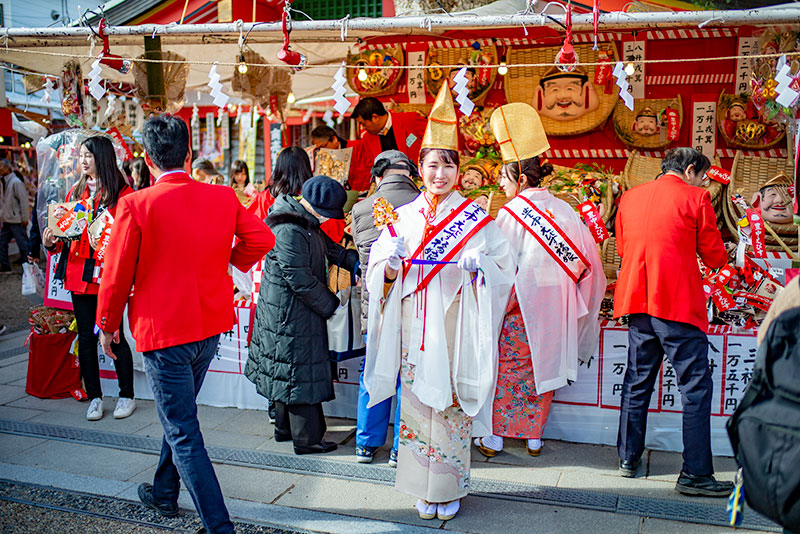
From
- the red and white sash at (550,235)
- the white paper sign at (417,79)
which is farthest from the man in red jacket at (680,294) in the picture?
the white paper sign at (417,79)

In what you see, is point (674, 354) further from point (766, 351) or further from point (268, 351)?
point (268, 351)

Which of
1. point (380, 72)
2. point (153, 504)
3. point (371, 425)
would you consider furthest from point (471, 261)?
point (380, 72)

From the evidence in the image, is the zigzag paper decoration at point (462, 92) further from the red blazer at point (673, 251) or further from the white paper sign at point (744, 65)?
the white paper sign at point (744, 65)

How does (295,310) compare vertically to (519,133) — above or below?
below

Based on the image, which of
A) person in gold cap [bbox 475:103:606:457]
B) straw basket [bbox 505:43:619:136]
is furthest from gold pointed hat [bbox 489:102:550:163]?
straw basket [bbox 505:43:619:136]

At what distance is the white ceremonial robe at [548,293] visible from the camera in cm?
427

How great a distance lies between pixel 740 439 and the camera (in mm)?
1958

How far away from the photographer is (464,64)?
6.62m

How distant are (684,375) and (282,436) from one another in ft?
8.76

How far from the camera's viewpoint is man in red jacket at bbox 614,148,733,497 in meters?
3.74

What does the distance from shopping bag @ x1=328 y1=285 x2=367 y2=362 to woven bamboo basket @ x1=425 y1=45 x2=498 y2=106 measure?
9.67 ft

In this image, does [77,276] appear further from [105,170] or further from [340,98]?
[340,98]

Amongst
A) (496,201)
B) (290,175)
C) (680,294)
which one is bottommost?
(680,294)

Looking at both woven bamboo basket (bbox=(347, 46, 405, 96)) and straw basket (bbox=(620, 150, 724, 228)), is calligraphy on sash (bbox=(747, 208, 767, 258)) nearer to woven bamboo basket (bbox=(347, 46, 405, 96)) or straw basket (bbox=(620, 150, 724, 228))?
straw basket (bbox=(620, 150, 724, 228))
